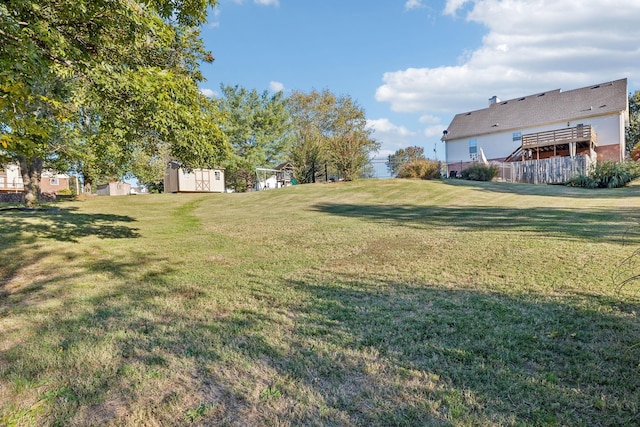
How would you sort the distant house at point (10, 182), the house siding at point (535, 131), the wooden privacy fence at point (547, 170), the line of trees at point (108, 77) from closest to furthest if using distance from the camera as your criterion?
the line of trees at point (108, 77)
the wooden privacy fence at point (547, 170)
the house siding at point (535, 131)
the distant house at point (10, 182)

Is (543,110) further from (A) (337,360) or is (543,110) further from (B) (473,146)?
(A) (337,360)

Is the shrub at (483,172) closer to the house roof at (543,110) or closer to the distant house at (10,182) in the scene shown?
the house roof at (543,110)

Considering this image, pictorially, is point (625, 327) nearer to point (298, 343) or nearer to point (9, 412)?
point (298, 343)

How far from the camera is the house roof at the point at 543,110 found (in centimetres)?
2836

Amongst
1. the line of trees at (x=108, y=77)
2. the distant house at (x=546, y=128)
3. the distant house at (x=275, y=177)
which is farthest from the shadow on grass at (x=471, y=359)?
the distant house at (x=275, y=177)

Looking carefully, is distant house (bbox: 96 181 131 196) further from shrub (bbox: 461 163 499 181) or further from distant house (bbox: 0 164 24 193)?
shrub (bbox: 461 163 499 181)

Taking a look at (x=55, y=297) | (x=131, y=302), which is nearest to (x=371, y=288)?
(x=131, y=302)

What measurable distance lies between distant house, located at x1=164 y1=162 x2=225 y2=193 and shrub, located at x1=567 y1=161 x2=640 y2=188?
2606 centimetres

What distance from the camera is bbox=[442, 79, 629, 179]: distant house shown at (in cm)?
2581

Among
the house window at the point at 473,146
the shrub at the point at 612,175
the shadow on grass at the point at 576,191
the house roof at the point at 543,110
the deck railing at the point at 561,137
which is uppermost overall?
the house roof at the point at 543,110

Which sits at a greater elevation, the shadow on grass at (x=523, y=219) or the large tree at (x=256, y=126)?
the large tree at (x=256, y=126)

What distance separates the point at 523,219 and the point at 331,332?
6.93m

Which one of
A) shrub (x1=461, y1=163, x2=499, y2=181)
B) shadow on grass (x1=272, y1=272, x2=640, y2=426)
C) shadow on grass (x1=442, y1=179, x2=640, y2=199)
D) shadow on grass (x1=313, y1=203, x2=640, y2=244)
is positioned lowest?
shadow on grass (x1=272, y1=272, x2=640, y2=426)

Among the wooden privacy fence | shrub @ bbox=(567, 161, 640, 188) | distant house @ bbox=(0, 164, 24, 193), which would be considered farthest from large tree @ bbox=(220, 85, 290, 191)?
distant house @ bbox=(0, 164, 24, 193)
